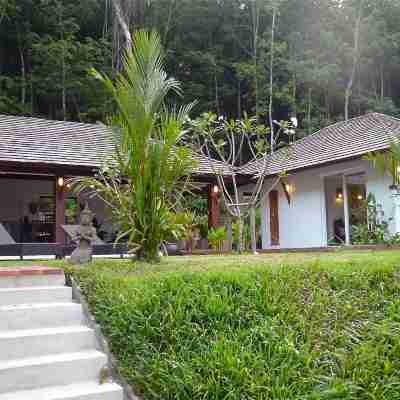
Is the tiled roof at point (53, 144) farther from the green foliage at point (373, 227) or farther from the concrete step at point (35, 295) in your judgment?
the concrete step at point (35, 295)

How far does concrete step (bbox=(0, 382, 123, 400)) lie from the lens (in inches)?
116

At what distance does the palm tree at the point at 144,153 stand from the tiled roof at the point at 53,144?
16.5ft

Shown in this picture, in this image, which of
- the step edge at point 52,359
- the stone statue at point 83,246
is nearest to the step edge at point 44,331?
the step edge at point 52,359

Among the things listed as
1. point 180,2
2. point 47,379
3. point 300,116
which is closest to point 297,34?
point 300,116

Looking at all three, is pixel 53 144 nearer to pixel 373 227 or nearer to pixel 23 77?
pixel 373 227

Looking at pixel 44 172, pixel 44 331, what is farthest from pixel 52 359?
pixel 44 172

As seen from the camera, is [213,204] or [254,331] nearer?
[254,331]

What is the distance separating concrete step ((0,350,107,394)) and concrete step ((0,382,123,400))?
4cm

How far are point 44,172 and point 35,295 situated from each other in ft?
25.7

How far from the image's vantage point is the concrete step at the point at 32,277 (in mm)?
4133

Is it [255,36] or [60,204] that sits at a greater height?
[255,36]

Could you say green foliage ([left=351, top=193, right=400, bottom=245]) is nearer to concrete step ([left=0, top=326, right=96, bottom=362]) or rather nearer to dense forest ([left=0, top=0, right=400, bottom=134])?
concrete step ([left=0, top=326, right=96, bottom=362])

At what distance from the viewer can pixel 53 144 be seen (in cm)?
1216

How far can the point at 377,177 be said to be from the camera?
11359 millimetres
